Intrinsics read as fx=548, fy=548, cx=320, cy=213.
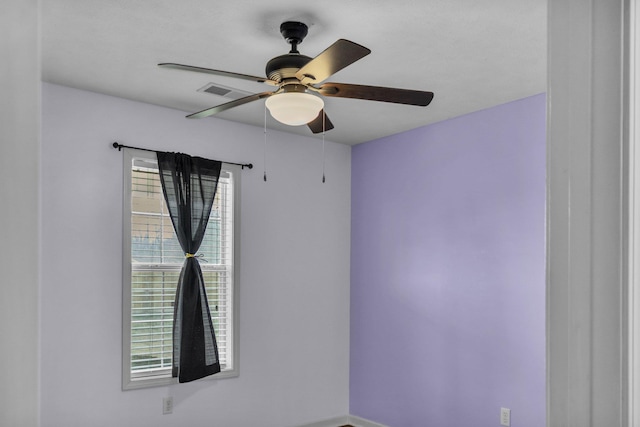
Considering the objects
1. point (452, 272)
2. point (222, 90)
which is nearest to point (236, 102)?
point (222, 90)

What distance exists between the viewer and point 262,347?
4.69 metres

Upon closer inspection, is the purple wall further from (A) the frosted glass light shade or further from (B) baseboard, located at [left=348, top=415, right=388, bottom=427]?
(A) the frosted glass light shade

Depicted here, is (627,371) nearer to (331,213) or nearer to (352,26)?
(352,26)

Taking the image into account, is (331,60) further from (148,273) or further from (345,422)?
(345,422)

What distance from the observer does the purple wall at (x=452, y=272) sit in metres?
3.89

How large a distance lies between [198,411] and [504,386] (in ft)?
7.62

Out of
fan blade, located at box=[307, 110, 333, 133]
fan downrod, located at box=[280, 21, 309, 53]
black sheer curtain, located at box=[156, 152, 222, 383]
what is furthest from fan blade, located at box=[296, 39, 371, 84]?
black sheer curtain, located at box=[156, 152, 222, 383]

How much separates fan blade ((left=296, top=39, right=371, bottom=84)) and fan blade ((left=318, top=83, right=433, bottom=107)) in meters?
0.20

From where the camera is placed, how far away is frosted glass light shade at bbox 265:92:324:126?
260 cm

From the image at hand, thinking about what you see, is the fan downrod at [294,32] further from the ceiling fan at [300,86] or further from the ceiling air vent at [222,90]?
the ceiling air vent at [222,90]

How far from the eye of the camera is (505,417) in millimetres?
3963

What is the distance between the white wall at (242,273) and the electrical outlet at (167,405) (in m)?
0.04

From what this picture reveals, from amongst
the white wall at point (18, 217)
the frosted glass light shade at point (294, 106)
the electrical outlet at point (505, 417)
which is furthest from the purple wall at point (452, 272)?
the white wall at point (18, 217)

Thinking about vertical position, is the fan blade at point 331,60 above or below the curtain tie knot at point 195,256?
above
